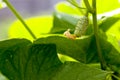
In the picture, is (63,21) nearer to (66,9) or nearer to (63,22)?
(63,22)

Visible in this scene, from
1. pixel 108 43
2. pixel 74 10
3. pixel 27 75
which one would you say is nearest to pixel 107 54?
pixel 108 43

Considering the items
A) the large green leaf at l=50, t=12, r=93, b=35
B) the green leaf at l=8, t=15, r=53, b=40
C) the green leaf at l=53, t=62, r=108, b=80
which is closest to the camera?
the green leaf at l=53, t=62, r=108, b=80

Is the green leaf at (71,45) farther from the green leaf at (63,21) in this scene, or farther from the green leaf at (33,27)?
the green leaf at (33,27)

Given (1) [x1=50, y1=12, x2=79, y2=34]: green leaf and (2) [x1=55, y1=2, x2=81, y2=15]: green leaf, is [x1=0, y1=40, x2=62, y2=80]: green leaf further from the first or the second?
(2) [x1=55, y1=2, x2=81, y2=15]: green leaf

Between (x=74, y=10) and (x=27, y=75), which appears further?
(x=74, y=10)

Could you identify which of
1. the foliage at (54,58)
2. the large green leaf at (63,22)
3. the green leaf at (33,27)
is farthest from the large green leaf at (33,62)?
the green leaf at (33,27)

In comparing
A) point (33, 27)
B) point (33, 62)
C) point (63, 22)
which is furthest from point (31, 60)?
point (33, 27)

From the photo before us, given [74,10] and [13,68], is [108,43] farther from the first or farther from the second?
[74,10]

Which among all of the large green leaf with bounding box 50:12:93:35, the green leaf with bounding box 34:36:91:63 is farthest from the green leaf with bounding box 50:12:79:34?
the green leaf with bounding box 34:36:91:63
